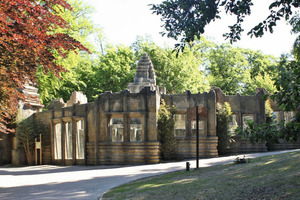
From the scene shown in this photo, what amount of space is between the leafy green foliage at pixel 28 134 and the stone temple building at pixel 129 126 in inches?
25.1

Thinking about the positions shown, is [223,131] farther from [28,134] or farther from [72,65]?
[72,65]

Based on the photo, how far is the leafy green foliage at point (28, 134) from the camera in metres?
26.8

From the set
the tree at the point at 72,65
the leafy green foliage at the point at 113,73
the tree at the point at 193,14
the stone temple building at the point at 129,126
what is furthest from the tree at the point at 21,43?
the leafy green foliage at the point at 113,73

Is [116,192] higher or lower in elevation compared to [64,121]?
lower

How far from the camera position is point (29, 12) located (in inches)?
467

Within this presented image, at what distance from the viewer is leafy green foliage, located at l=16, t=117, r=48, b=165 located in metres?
26.8

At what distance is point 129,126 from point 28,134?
27.0ft

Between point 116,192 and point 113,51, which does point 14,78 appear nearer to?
point 116,192

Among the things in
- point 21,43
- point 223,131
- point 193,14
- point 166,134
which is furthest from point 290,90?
point 223,131

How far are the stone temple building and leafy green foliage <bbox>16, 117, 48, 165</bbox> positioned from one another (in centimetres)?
64

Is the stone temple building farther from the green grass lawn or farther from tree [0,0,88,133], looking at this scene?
tree [0,0,88,133]

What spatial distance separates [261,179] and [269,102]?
750 inches

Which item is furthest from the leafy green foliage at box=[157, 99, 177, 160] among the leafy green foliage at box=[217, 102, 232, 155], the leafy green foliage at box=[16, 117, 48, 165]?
the leafy green foliage at box=[16, 117, 48, 165]

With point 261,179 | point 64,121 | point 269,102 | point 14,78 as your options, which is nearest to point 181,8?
point 261,179
